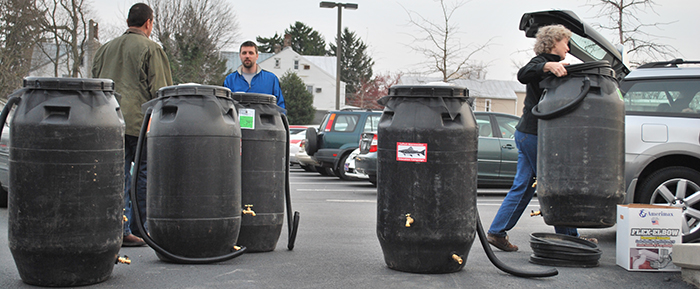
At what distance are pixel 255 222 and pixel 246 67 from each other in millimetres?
2077

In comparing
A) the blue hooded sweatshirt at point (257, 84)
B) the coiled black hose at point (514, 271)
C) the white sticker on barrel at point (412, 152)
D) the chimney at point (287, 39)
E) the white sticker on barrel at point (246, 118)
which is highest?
the chimney at point (287, 39)

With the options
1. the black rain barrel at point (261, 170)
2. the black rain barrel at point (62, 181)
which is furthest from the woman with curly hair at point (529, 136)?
the black rain barrel at point (62, 181)

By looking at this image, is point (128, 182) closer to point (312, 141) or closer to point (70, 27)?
point (312, 141)


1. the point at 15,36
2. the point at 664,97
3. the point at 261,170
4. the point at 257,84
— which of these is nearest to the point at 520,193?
the point at 664,97

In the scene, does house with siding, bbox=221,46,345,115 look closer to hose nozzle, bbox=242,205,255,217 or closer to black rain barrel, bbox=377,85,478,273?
hose nozzle, bbox=242,205,255,217

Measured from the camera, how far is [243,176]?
5.14 m

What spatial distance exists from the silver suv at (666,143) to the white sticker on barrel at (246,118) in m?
3.44

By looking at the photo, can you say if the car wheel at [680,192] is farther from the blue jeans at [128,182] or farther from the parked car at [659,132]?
the blue jeans at [128,182]

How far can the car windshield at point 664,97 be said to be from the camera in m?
6.06

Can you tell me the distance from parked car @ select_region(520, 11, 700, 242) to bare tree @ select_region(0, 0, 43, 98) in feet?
88.6

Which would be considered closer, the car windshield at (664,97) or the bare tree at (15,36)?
the car windshield at (664,97)

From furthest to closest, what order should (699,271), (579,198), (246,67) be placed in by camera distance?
1. (246,67)
2. (579,198)
3. (699,271)

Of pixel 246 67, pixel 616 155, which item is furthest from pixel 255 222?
pixel 616 155

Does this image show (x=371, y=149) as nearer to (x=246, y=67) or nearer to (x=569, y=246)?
(x=246, y=67)
